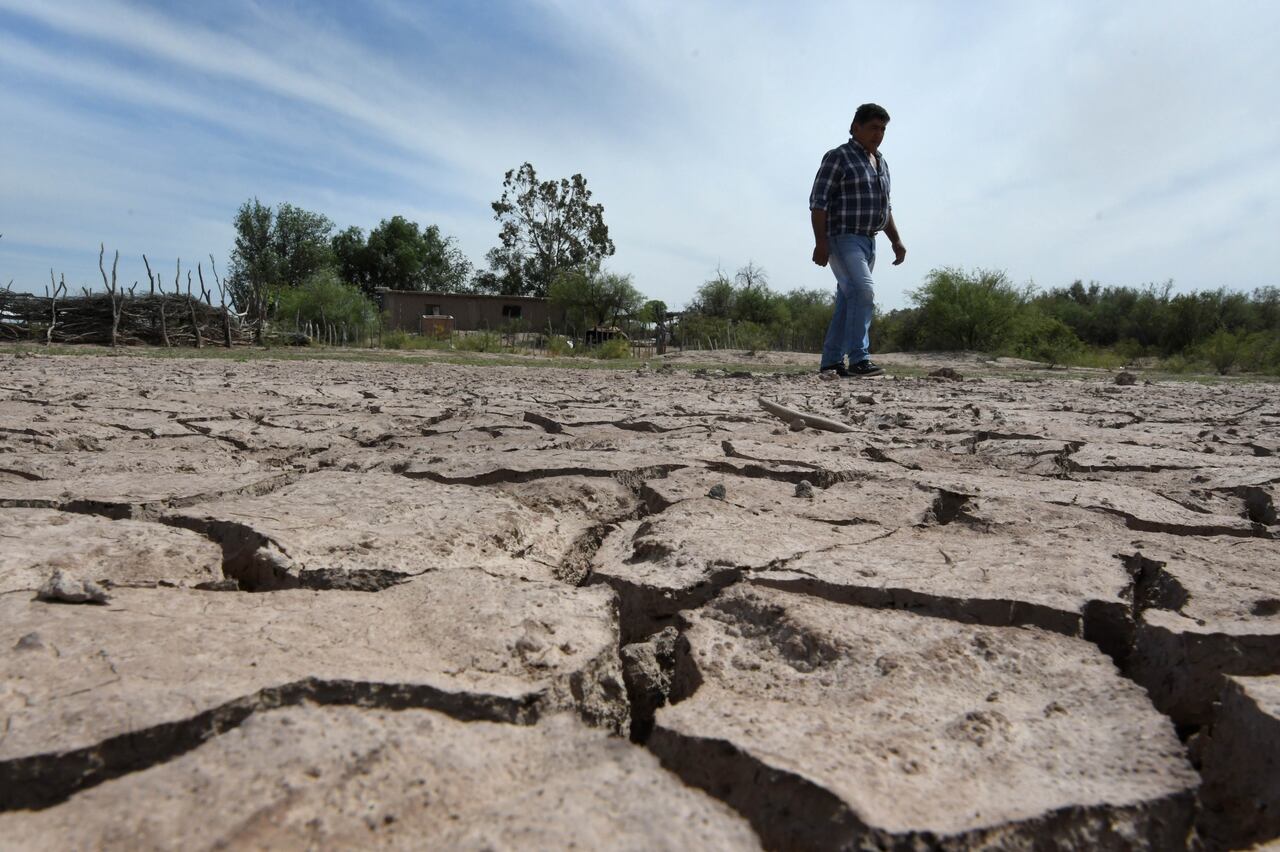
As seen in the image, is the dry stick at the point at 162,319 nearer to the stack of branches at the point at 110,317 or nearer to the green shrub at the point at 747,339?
the stack of branches at the point at 110,317

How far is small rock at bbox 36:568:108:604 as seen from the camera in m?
1.11

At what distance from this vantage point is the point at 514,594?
1.22m

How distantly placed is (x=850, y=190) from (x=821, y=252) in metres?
0.44

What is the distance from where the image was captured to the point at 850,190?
555cm

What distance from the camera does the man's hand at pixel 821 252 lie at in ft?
18.4

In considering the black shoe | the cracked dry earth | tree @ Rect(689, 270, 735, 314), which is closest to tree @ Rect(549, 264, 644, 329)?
Answer: tree @ Rect(689, 270, 735, 314)

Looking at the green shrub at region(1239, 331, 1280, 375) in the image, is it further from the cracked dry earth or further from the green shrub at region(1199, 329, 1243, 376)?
the cracked dry earth

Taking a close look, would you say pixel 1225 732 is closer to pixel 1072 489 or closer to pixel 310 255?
pixel 1072 489

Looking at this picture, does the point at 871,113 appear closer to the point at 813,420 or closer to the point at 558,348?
the point at 813,420

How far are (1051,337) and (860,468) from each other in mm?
18100

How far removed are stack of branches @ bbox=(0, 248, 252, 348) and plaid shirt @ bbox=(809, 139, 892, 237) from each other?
12673 mm

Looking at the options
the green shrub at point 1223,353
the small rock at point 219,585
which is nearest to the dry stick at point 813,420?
the small rock at point 219,585

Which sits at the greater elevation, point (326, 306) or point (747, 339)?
point (326, 306)

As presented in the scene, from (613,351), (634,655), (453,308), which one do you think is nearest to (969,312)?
(613,351)
